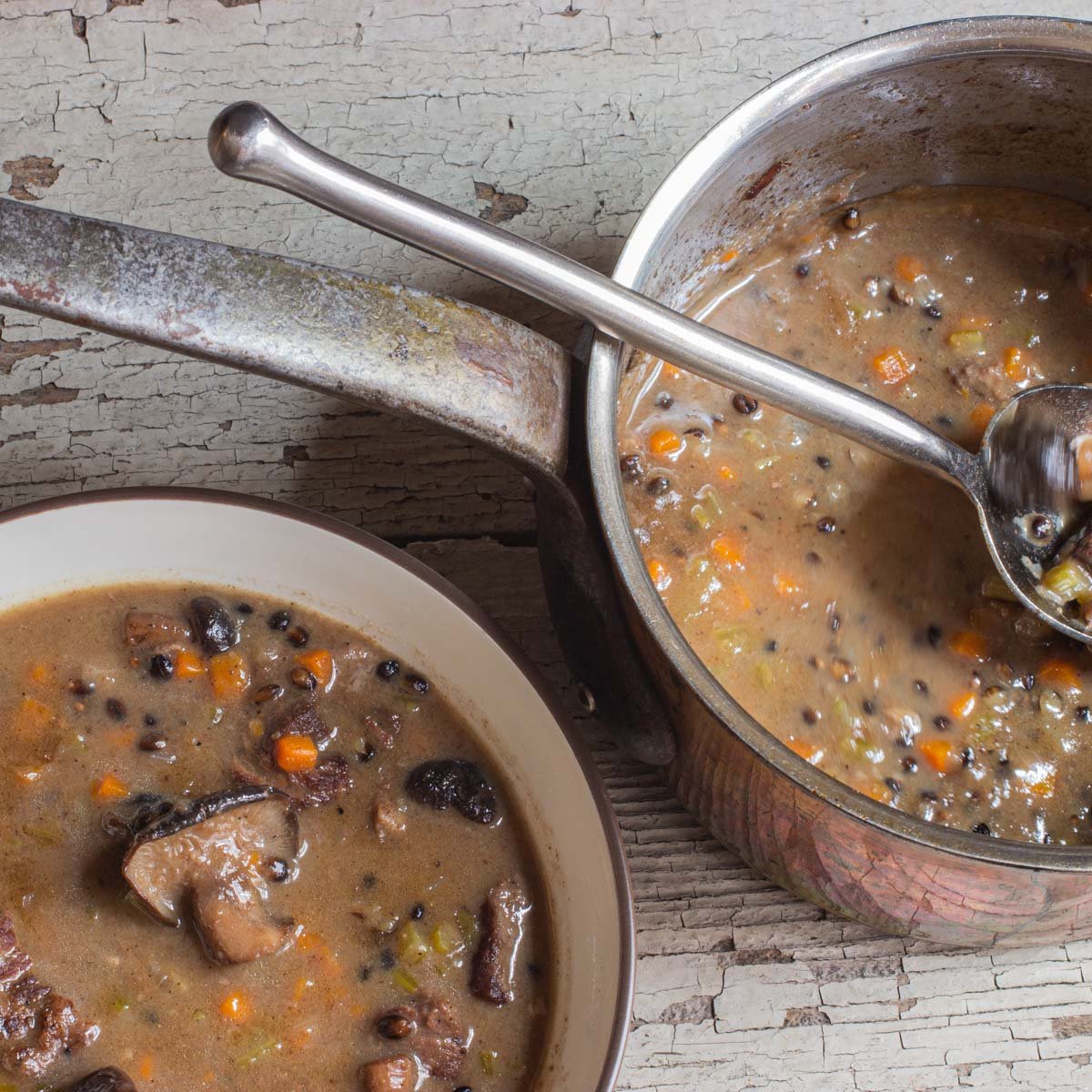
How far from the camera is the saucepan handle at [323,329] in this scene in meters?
1.18

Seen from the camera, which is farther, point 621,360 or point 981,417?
point 981,417

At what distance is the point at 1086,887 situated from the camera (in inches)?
56.4

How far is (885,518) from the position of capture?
1.78 metres

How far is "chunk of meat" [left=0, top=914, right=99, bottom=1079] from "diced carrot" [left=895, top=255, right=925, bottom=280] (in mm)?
1557

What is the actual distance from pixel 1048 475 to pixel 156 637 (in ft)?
4.17

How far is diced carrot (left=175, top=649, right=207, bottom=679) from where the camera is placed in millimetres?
1716

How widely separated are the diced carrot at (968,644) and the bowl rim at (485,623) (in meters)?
0.55

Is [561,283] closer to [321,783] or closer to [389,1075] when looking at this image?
[321,783]

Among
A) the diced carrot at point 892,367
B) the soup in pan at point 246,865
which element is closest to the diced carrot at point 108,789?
the soup in pan at point 246,865

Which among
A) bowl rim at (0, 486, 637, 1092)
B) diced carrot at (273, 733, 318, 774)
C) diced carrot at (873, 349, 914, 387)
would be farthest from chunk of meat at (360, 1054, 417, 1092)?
diced carrot at (873, 349, 914, 387)

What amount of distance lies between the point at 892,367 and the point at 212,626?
3.43 feet

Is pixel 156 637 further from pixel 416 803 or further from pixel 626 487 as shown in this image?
pixel 626 487

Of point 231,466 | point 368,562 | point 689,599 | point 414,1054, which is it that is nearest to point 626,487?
point 689,599

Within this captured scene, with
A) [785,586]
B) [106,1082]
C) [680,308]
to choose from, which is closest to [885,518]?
[785,586]
